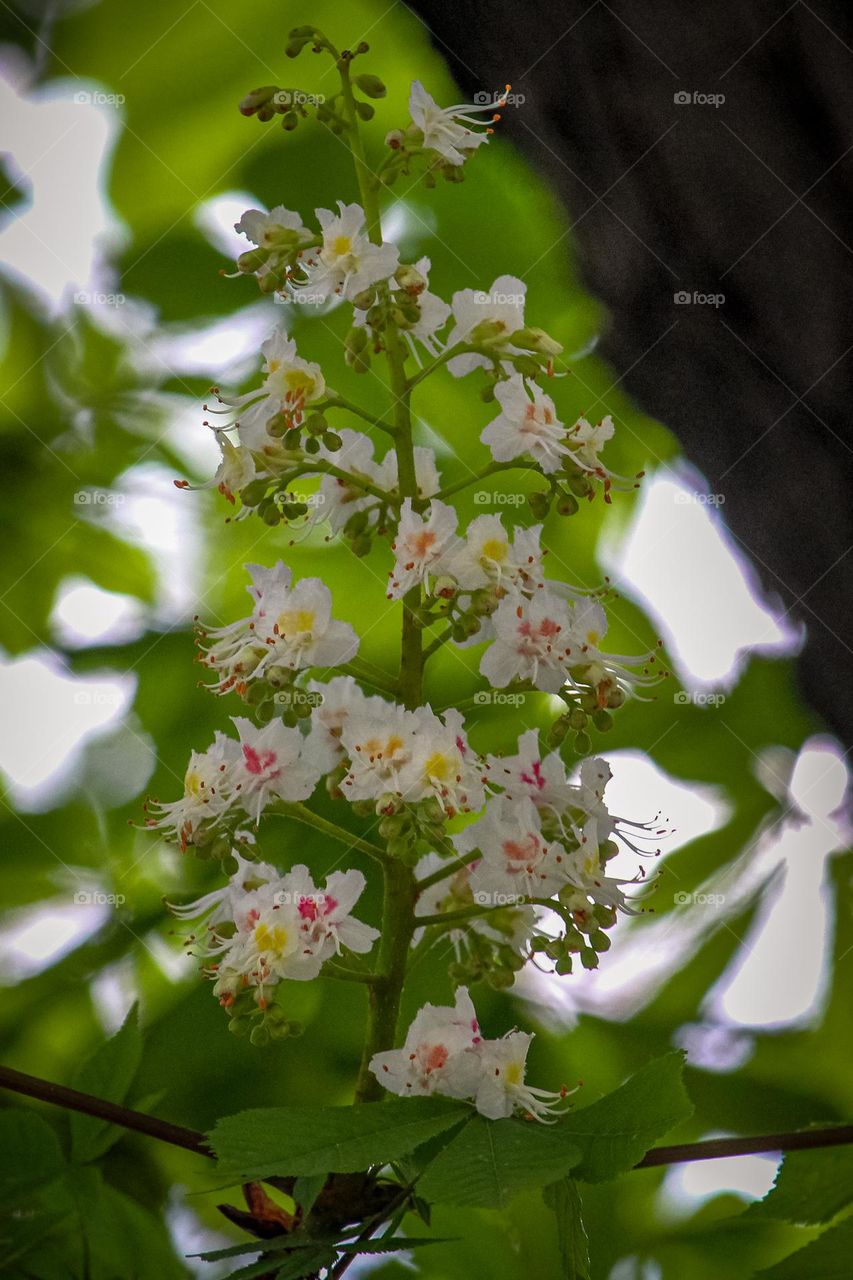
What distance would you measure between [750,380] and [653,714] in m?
0.31

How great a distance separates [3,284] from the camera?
1144 mm

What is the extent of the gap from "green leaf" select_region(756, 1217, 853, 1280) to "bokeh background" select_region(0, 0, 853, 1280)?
0.59 meters

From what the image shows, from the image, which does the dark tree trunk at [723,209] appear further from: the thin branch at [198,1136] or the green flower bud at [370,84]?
the thin branch at [198,1136]

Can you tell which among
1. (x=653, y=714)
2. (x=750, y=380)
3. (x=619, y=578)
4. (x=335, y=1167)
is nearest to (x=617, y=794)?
(x=653, y=714)

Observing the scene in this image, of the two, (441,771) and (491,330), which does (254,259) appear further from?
(441,771)

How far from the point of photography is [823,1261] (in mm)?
498

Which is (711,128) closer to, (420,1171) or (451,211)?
(451,211)

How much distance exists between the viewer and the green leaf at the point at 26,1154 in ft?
2.41

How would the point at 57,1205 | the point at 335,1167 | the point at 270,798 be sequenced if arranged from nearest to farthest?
1. the point at 335,1167
2. the point at 270,798
3. the point at 57,1205

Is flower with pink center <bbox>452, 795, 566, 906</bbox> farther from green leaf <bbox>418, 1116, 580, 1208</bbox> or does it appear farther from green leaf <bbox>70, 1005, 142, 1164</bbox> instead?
green leaf <bbox>70, 1005, 142, 1164</bbox>

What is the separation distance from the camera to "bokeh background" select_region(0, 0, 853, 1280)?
3.61ft

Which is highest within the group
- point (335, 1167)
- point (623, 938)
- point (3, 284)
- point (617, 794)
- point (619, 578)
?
Result: point (3, 284)

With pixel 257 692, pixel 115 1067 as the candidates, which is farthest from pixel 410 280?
pixel 115 1067

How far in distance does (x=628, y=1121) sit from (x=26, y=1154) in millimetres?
405
